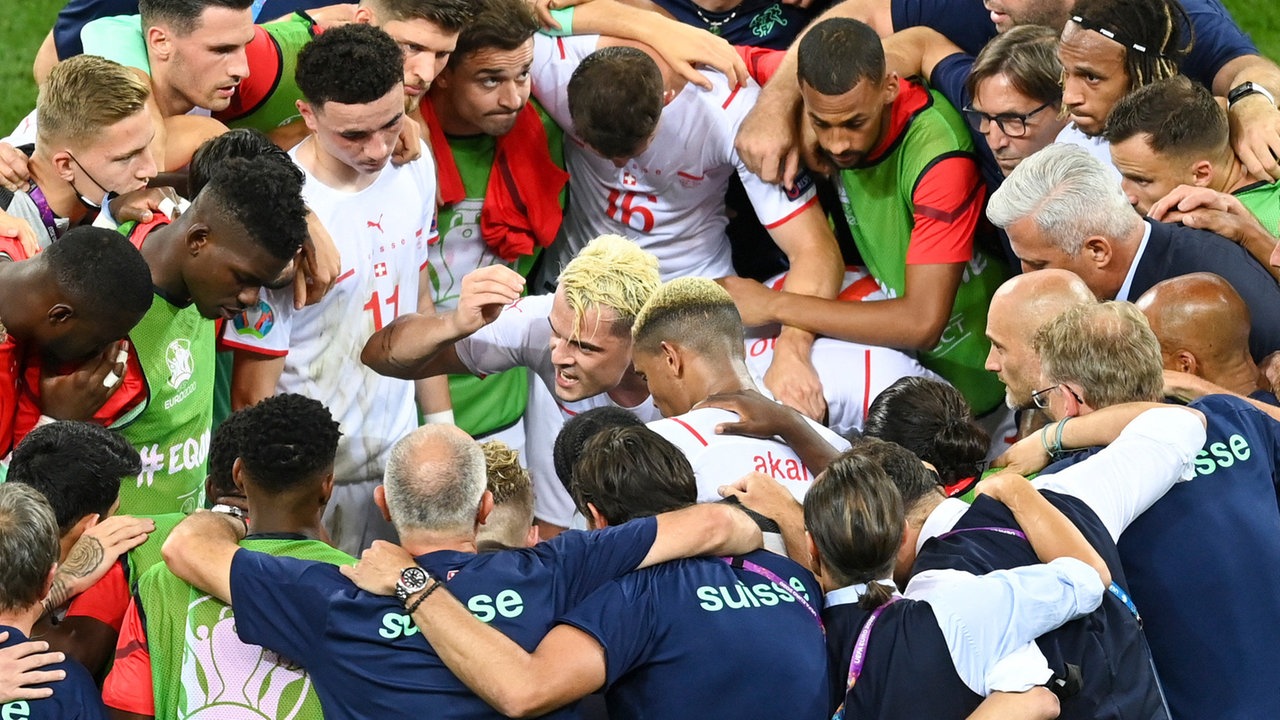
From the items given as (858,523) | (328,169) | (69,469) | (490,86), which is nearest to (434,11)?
(490,86)

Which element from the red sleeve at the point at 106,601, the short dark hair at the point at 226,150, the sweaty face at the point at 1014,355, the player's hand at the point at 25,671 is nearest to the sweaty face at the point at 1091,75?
the sweaty face at the point at 1014,355

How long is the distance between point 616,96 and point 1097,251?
189 cm

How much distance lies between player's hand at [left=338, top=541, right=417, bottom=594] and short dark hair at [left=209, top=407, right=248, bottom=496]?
0.63m

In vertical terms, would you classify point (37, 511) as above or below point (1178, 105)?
below

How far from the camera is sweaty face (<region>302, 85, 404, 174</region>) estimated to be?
5.34 meters

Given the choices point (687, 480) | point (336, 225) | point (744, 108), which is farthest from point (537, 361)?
point (687, 480)

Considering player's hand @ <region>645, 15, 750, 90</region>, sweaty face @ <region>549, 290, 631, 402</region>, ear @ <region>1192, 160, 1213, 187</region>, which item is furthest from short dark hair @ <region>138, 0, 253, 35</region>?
ear @ <region>1192, 160, 1213, 187</region>

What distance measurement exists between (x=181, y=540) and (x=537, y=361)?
222cm

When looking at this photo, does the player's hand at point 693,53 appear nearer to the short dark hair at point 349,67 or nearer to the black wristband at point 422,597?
the short dark hair at point 349,67

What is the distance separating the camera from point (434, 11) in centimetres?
570

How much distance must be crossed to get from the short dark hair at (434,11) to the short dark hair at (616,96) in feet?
1.65

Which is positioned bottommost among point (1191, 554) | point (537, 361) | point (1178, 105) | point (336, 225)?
point (537, 361)

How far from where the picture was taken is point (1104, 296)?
538 cm

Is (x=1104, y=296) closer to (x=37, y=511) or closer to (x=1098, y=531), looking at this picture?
(x=1098, y=531)
